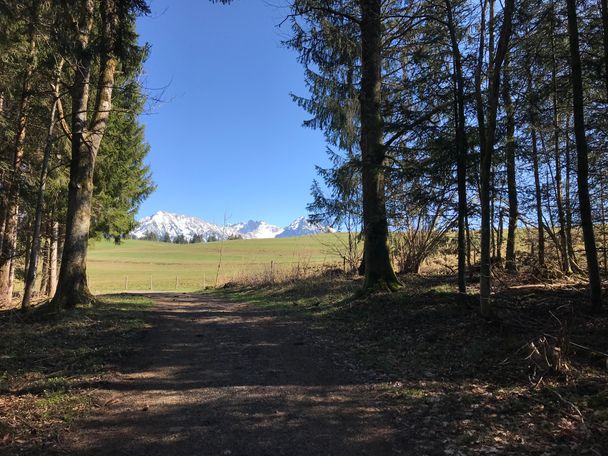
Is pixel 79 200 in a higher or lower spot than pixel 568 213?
higher

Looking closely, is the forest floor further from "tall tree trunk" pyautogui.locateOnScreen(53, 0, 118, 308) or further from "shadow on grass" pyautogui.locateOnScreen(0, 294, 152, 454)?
"tall tree trunk" pyautogui.locateOnScreen(53, 0, 118, 308)

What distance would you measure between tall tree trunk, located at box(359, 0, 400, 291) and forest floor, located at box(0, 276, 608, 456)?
7.77ft

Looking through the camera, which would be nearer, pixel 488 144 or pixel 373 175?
pixel 488 144

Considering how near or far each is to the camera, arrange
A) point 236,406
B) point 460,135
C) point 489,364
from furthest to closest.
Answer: point 460,135
point 489,364
point 236,406

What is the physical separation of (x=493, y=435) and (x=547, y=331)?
3.48 meters

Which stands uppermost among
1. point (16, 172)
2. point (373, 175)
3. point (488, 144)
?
point (16, 172)

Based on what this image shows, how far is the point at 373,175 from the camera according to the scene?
1243cm

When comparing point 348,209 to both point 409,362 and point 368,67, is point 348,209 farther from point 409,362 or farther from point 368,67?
point 409,362

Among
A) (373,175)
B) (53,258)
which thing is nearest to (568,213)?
(373,175)

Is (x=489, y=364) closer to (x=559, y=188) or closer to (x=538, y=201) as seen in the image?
(x=538, y=201)

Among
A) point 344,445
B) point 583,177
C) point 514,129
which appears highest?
point 514,129

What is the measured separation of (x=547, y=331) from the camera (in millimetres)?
7191

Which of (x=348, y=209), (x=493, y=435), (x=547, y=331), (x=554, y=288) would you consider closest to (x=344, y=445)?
(x=493, y=435)

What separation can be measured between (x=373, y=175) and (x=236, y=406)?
331 inches
